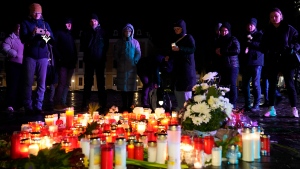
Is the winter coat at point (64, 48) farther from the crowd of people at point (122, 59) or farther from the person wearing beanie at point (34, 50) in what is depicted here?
the person wearing beanie at point (34, 50)

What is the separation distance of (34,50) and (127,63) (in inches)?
78.6

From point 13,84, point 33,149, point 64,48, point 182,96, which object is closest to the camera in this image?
point 33,149

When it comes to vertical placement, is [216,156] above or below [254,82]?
below

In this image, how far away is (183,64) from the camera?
22.0ft

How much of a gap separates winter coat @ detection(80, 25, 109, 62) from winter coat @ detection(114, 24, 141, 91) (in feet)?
1.19

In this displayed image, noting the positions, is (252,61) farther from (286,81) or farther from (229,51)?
(286,81)

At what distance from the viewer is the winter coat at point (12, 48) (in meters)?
8.01

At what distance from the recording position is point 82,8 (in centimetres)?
2684

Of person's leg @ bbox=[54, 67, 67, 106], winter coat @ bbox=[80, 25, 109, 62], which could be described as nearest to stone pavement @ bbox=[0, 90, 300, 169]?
person's leg @ bbox=[54, 67, 67, 106]

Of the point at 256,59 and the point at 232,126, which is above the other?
the point at 256,59

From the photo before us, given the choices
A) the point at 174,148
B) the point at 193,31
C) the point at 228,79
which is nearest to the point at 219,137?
the point at 174,148

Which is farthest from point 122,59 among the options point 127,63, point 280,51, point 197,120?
point 197,120

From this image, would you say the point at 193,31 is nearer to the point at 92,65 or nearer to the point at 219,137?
the point at 92,65

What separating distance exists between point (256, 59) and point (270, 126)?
2569 mm
